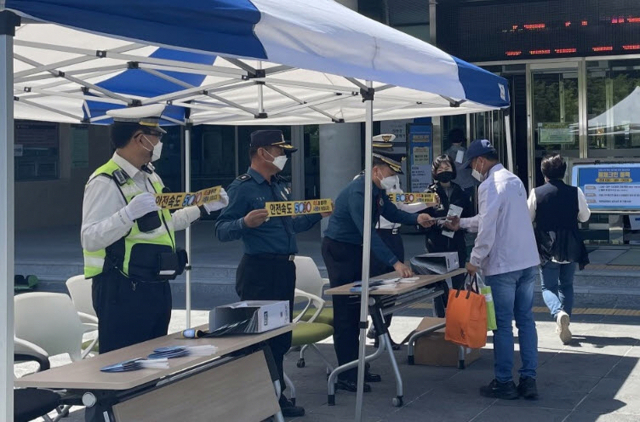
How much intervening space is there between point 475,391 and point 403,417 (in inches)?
33.8

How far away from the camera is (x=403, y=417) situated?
6.69m

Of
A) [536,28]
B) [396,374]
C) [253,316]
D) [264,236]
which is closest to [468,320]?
[396,374]

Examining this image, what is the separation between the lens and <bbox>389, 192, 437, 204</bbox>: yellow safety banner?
7.68 metres

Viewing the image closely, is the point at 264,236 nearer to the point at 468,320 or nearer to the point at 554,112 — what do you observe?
the point at 468,320

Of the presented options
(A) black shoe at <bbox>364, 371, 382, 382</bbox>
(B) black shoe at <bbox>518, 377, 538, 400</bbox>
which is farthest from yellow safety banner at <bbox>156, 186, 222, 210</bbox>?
(B) black shoe at <bbox>518, 377, 538, 400</bbox>

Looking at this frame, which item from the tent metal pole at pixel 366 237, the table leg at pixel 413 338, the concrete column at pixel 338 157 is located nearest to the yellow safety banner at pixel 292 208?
the tent metal pole at pixel 366 237

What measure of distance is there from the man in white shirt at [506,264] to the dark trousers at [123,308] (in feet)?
8.02

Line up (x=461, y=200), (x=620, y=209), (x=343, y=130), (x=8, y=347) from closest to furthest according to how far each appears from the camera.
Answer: (x=8, y=347) → (x=461, y=200) → (x=620, y=209) → (x=343, y=130)

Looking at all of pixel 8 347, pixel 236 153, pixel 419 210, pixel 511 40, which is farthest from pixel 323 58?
pixel 236 153

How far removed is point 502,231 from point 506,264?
0.23 metres

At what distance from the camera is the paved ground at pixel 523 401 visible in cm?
669

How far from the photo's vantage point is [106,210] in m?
5.38

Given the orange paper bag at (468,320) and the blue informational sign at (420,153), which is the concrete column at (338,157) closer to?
the blue informational sign at (420,153)

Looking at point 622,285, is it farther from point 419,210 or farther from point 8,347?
point 8,347
